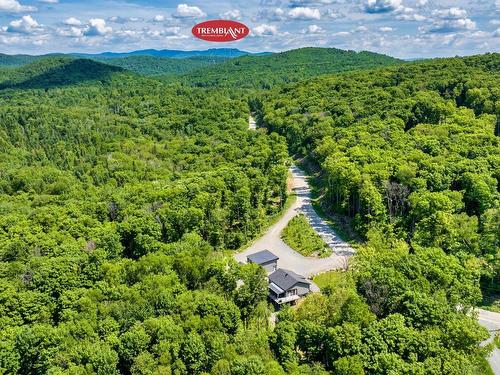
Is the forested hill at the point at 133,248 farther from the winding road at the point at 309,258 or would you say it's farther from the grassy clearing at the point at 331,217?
the grassy clearing at the point at 331,217

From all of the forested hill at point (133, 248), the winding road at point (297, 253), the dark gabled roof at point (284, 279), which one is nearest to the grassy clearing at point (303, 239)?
the winding road at point (297, 253)

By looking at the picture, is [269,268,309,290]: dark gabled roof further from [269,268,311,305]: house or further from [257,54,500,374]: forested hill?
[257,54,500,374]: forested hill

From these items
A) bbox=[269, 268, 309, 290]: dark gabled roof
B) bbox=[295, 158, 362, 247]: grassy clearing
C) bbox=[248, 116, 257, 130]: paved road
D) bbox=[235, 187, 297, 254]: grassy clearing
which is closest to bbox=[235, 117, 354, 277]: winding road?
bbox=[235, 187, 297, 254]: grassy clearing

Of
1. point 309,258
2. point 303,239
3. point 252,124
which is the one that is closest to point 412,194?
point 303,239

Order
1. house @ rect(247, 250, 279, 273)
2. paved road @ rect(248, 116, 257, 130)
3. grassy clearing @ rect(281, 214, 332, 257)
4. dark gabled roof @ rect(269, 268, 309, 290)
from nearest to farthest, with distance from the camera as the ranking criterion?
dark gabled roof @ rect(269, 268, 309, 290) → house @ rect(247, 250, 279, 273) → grassy clearing @ rect(281, 214, 332, 257) → paved road @ rect(248, 116, 257, 130)

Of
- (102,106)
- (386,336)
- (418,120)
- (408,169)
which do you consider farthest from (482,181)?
(102,106)

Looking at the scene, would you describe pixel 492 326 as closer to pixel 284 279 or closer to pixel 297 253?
pixel 284 279
